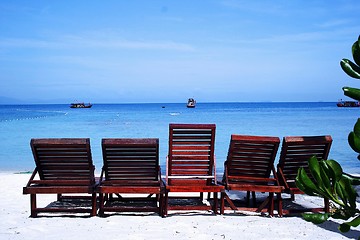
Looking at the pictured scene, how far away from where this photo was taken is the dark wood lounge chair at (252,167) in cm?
594

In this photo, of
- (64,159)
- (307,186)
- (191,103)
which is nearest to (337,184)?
(307,186)

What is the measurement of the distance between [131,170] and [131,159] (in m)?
0.15

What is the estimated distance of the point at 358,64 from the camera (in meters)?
2.39

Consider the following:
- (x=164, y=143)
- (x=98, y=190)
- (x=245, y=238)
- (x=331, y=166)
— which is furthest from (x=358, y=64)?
(x=164, y=143)

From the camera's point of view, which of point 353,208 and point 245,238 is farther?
point 245,238

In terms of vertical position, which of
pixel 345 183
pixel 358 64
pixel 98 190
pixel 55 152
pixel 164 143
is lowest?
pixel 164 143

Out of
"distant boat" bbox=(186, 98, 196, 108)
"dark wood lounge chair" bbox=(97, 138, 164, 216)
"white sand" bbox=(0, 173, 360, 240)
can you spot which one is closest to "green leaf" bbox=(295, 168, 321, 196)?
"white sand" bbox=(0, 173, 360, 240)

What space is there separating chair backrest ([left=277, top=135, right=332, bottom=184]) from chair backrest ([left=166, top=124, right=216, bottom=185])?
3.01ft

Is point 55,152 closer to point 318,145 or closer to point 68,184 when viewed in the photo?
point 68,184

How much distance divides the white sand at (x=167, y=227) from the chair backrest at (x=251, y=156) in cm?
55

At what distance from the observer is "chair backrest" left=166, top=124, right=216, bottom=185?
610 cm

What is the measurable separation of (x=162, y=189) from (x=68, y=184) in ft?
3.84

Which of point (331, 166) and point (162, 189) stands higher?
point (331, 166)

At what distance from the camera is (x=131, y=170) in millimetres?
5945
